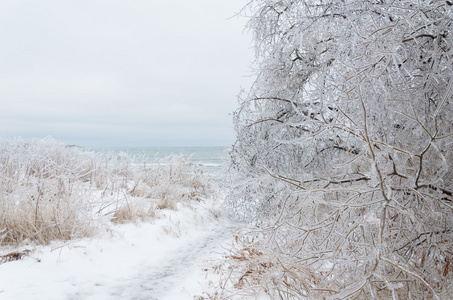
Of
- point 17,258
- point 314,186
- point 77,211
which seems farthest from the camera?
point 77,211

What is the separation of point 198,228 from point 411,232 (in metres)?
5.17

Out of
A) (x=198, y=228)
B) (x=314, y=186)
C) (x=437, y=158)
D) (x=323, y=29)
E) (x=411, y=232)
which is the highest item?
(x=323, y=29)

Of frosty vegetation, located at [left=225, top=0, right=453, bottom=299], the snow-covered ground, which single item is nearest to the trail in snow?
the snow-covered ground

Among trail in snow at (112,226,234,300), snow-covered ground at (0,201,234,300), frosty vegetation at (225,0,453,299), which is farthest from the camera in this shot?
trail in snow at (112,226,234,300)

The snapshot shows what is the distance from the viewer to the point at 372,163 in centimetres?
144

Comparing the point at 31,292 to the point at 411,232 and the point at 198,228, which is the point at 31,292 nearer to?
the point at 411,232

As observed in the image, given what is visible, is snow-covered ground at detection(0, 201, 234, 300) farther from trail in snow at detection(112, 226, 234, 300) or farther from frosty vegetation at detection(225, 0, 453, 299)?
frosty vegetation at detection(225, 0, 453, 299)

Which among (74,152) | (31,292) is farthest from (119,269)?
(74,152)

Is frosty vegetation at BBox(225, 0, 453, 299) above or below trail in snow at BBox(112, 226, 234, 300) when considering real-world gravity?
above

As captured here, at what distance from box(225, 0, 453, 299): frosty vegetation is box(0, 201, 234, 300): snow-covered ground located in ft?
3.41

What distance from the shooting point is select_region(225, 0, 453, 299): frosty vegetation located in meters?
1.62

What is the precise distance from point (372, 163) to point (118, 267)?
376cm

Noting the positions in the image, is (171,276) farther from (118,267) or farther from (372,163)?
(372,163)

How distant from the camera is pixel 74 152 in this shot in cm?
1032
